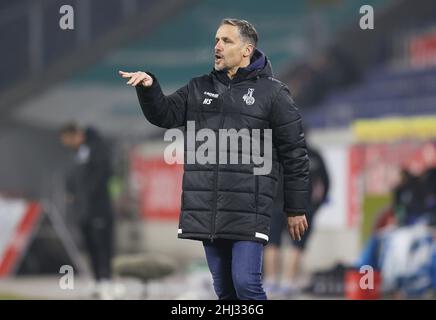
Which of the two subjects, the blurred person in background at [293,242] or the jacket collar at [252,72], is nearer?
the jacket collar at [252,72]

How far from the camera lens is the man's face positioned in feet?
26.7

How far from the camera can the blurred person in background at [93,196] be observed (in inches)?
560

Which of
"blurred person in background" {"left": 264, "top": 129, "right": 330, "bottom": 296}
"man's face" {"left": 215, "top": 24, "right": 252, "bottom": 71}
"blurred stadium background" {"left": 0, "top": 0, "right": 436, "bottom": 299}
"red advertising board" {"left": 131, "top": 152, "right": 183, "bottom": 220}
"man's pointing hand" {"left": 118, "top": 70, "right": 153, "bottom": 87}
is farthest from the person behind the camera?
"red advertising board" {"left": 131, "top": 152, "right": 183, "bottom": 220}

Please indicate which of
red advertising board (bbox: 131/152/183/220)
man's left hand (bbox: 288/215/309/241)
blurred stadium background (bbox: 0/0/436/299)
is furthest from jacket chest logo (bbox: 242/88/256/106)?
red advertising board (bbox: 131/152/183/220)

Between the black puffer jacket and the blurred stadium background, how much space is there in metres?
7.82

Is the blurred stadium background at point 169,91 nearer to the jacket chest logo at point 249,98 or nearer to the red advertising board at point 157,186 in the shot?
the red advertising board at point 157,186

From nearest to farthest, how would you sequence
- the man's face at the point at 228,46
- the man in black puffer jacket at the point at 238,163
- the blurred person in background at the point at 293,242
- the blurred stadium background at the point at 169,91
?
the man in black puffer jacket at the point at 238,163
the man's face at the point at 228,46
the blurred person in background at the point at 293,242
the blurred stadium background at the point at 169,91

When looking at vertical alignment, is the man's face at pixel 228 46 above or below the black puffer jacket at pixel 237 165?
above

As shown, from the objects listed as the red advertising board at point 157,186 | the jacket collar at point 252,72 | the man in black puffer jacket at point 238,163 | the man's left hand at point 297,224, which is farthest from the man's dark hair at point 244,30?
the red advertising board at point 157,186

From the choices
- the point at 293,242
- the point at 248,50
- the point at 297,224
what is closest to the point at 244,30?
the point at 248,50

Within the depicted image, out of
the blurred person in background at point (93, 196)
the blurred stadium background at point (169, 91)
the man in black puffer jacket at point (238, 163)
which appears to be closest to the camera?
the man in black puffer jacket at point (238, 163)

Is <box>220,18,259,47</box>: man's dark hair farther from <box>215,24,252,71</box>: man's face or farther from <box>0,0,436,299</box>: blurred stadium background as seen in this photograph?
<box>0,0,436,299</box>: blurred stadium background
